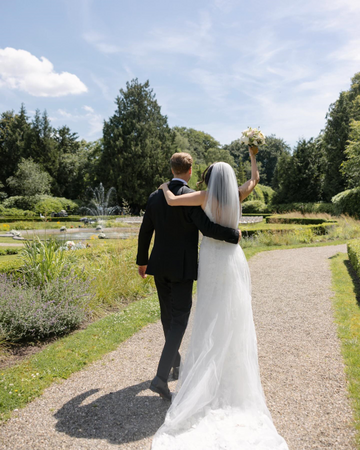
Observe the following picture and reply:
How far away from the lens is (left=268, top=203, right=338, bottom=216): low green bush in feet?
82.0

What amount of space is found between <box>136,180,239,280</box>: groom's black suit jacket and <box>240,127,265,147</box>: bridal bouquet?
81cm

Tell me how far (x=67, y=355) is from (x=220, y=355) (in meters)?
1.80

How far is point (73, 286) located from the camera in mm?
4535

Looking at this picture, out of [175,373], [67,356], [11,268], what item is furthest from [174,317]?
[11,268]

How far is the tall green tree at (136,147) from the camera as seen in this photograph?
31.7 metres

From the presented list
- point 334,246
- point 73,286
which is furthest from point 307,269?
point 73,286

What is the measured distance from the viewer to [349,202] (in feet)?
70.5

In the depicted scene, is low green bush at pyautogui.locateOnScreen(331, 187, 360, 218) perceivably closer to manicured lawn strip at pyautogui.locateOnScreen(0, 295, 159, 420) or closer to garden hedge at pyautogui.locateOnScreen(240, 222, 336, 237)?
garden hedge at pyautogui.locateOnScreen(240, 222, 336, 237)

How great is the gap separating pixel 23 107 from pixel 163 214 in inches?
1637

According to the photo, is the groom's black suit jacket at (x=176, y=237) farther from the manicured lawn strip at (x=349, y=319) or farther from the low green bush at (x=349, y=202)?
the low green bush at (x=349, y=202)

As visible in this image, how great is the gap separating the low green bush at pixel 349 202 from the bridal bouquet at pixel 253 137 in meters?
19.9

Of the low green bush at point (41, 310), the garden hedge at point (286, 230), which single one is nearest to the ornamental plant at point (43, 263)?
the low green bush at point (41, 310)

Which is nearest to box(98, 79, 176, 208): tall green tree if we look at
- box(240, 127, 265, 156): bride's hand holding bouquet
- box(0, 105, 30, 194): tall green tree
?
box(0, 105, 30, 194): tall green tree

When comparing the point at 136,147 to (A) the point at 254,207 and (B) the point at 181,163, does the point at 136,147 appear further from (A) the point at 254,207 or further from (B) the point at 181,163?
(B) the point at 181,163
